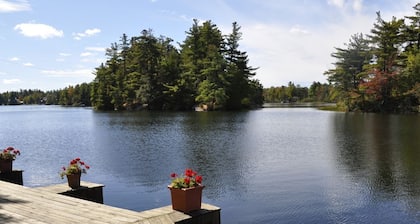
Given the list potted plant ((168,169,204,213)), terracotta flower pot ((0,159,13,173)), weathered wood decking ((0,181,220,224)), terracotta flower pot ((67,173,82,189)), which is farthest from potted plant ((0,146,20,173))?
potted plant ((168,169,204,213))

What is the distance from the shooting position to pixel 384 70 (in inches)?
2203

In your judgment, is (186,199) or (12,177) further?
(12,177)

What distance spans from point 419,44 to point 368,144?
4077cm

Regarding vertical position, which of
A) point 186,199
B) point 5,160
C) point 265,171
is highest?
point 5,160

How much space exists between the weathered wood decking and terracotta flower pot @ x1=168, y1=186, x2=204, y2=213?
0.12 meters

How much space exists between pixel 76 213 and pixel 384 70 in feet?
187

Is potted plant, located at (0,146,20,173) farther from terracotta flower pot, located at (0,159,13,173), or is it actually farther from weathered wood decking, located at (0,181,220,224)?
weathered wood decking, located at (0,181,220,224)

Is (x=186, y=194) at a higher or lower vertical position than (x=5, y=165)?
higher

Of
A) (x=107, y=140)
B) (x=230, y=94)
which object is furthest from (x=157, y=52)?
(x=107, y=140)

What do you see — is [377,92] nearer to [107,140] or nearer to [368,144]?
[368,144]

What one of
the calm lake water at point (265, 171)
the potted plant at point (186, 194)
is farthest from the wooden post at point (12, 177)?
the potted plant at point (186, 194)

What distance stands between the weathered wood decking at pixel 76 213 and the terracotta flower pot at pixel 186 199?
0.12 metres

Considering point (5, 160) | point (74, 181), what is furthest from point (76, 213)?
point (5, 160)

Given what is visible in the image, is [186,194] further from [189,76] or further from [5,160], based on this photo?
[189,76]
